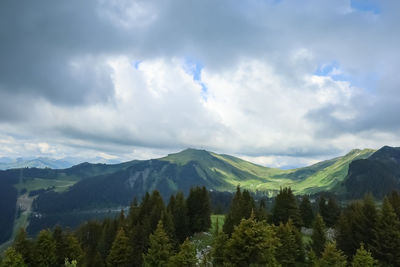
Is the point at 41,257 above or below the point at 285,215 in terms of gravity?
below

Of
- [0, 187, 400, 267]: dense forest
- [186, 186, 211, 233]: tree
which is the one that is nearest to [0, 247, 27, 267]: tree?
[0, 187, 400, 267]: dense forest

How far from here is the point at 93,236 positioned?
281ft

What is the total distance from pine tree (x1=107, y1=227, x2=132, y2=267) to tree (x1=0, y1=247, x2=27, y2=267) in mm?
16067

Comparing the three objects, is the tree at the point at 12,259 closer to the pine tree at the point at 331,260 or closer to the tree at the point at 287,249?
the tree at the point at 287,249

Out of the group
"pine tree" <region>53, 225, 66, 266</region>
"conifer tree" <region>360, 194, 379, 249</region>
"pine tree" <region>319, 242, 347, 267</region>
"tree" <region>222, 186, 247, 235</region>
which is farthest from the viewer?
"pine tree" <region>53, 225, 66, 266</region>

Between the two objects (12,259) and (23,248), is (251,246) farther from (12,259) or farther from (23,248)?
(23,248)

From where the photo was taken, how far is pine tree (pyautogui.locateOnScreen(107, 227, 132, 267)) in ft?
192

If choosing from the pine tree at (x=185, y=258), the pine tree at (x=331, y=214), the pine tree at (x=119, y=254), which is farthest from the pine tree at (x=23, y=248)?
the pine tree at (x=331, y=214)

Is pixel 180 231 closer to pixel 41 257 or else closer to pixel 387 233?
pixel 41 257

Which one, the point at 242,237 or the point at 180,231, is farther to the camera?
the point at 180,231

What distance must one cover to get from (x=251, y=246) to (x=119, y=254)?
3313cm

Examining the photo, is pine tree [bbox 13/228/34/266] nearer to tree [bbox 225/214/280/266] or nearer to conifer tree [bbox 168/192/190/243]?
conifer tree [bbox 168/192/190/243]

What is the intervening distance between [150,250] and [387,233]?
42.0m

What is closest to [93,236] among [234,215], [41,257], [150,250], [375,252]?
[41,257]
